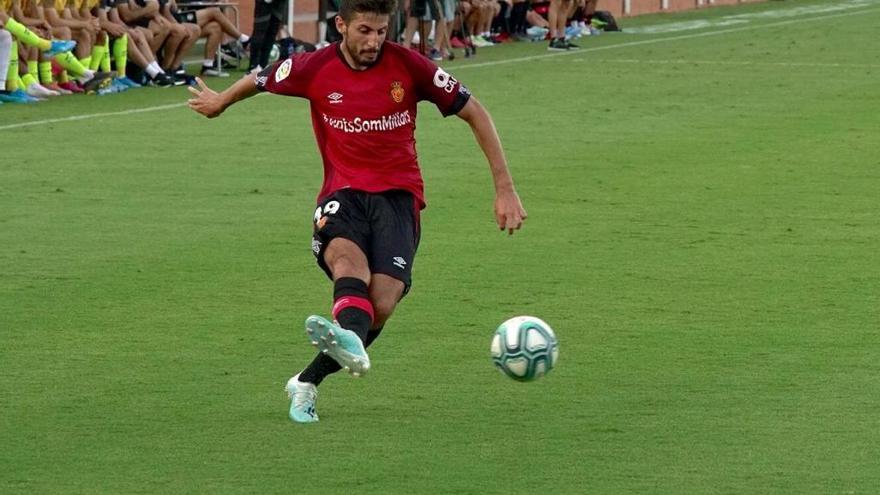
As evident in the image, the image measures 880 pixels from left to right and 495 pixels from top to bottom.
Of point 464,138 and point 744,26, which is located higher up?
point 464,138

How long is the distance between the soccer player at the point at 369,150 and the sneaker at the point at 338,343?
1.62ft

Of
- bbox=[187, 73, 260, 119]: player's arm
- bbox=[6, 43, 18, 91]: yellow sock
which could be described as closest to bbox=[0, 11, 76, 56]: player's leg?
bbox=[6, 43, 18, 91]: yellow sock

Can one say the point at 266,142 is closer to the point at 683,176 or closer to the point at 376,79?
the point at 683,176

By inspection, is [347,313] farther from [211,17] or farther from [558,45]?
[558,45]

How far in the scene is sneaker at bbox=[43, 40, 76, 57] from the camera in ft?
67.8

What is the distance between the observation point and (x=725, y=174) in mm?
15289

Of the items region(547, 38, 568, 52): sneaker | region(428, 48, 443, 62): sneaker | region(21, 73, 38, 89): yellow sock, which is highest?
region(21, 73, 38, 89): yellow sock

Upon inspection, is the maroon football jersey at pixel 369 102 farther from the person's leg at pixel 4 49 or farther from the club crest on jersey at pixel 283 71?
the person's leg at pixel 4 49

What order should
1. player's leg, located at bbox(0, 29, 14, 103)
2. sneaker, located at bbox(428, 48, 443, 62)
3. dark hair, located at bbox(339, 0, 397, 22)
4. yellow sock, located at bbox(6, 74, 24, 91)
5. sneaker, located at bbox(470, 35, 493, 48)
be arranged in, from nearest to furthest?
1. dark hair, located at bbox(339, 0, 397, 22)
2. player's leg, located at bbox(0, 29, 14, 103)
3. yellow sock, located at bbox(6, 74, 24, 91)
4. sneaker, located at bbox(428, 48, 443, 62)
5. sneaker, located at bbox(470, 35, 493, 48)

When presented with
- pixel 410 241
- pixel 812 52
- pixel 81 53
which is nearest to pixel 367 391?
pixel 410 241

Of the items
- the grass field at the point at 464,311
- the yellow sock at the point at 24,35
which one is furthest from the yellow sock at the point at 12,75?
the grass field at the point at 464,311

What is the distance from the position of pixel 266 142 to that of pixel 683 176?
4.08m

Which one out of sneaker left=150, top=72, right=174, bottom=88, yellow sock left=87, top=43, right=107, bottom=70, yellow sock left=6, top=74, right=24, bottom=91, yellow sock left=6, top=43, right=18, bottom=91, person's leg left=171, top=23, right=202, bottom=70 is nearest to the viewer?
yellow sock left=6, top=43, right=18, bottom=91

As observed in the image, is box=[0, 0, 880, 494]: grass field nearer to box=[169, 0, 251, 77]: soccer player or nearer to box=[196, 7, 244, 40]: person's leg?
box=[169, 0, 251, 77]: soccer player
